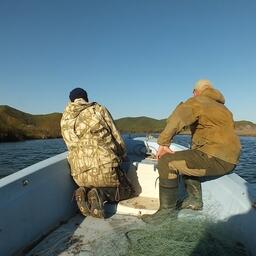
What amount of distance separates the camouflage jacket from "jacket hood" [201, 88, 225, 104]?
56.7 inches

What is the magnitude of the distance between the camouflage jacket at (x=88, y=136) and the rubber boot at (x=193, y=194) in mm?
1059

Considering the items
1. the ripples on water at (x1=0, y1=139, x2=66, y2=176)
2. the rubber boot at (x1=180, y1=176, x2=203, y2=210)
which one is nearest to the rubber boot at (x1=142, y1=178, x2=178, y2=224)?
the rubber boot at (x1=180, y1=176, x2=203, y2=210)

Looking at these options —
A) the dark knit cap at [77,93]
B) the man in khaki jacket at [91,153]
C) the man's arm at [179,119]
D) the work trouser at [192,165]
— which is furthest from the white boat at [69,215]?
the man's arm at [179,119]

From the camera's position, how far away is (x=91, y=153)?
4770 millimetres

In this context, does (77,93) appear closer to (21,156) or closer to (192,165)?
(192,165)

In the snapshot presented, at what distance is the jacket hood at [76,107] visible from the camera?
491 centimetres

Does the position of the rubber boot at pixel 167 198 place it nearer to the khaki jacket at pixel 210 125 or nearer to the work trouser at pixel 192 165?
the work trouser at pixel 192 165

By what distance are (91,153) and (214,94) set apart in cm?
185

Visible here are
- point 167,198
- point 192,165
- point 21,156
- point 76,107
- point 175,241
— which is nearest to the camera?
point 175,241

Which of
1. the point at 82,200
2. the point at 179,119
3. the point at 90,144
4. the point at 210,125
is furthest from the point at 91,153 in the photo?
the point at 210,125

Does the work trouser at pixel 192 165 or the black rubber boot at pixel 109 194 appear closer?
the work trouser at pixel 192 165

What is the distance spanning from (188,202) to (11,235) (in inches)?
94.5

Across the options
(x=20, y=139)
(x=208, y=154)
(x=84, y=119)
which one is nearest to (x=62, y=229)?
(x=84, y=119)

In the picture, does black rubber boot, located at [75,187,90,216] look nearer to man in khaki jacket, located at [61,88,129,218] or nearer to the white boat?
man in khaki jacket, located at [61,88,129,218]
